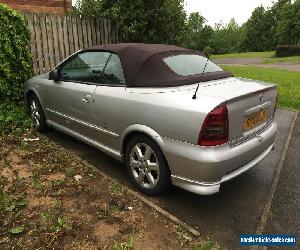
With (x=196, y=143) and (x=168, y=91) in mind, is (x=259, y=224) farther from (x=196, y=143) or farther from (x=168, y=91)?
(x=168, y=91)

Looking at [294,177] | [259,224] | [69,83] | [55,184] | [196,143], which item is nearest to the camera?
[196,143]

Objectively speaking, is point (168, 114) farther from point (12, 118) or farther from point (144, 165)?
point (12, 118)

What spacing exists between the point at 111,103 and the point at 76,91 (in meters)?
0.89

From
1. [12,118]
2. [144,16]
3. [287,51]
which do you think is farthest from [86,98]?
[287,51]

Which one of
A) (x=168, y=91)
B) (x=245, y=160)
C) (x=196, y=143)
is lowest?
(x=245, y=160)

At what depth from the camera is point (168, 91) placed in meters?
3.71

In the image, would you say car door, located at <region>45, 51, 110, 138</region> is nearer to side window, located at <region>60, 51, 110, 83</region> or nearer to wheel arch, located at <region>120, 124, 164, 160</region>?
side window, located at <region>60, 51, 110, 83</region>

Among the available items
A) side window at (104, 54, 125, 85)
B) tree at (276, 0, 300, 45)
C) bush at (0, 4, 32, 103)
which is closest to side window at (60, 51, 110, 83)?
side window at (104, 54, 125, 85)

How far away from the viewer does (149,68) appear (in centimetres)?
405

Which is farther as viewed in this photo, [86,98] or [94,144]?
[94,144]

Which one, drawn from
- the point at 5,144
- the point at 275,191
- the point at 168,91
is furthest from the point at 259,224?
the point at 5,144

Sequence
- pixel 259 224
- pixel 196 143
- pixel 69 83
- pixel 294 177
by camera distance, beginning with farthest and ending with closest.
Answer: pixel 69 83 → pixel 294 177 → pixel 259 224 → pixel 196 143

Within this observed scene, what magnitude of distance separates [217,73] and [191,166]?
5.04 ft

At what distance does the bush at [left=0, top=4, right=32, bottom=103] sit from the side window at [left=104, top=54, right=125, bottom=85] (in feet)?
9.95
